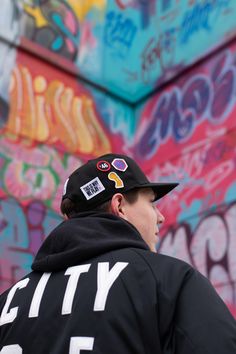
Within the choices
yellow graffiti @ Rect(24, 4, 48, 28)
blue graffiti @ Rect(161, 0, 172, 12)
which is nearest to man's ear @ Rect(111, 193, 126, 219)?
yellow graffiti @ Rect(24, 4, 48, 28)

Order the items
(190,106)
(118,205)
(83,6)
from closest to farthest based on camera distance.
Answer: (118,205) < (190,106) < (83,6)

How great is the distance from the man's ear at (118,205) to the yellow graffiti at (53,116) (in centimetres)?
592

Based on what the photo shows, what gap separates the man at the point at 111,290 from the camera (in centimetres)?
155

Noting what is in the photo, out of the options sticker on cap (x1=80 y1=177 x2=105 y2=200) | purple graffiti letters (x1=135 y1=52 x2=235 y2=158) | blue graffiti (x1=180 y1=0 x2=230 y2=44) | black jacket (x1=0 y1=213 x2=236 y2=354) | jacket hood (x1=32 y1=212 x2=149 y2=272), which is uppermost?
blue graffiti (x1=180 y1=0 x2=230 y2=44)

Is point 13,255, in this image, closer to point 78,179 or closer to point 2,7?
point 2,7

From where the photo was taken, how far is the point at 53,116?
8.23 meters

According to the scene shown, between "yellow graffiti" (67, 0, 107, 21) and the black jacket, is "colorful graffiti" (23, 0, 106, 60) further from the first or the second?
the black jacket

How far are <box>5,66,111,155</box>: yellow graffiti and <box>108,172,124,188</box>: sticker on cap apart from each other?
590cm

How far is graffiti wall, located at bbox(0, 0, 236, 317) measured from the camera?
7309 mm

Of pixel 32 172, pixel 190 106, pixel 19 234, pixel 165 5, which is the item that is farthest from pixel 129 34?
pixel 19 234

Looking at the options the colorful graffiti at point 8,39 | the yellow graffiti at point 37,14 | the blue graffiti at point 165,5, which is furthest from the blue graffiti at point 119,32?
the colorful graffiti at point 8,39

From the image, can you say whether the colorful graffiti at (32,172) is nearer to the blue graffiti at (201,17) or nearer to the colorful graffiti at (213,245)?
the colorful graffiti at (213,245)

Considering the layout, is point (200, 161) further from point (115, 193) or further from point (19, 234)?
point (115, 193)

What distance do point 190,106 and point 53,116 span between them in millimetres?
1814
